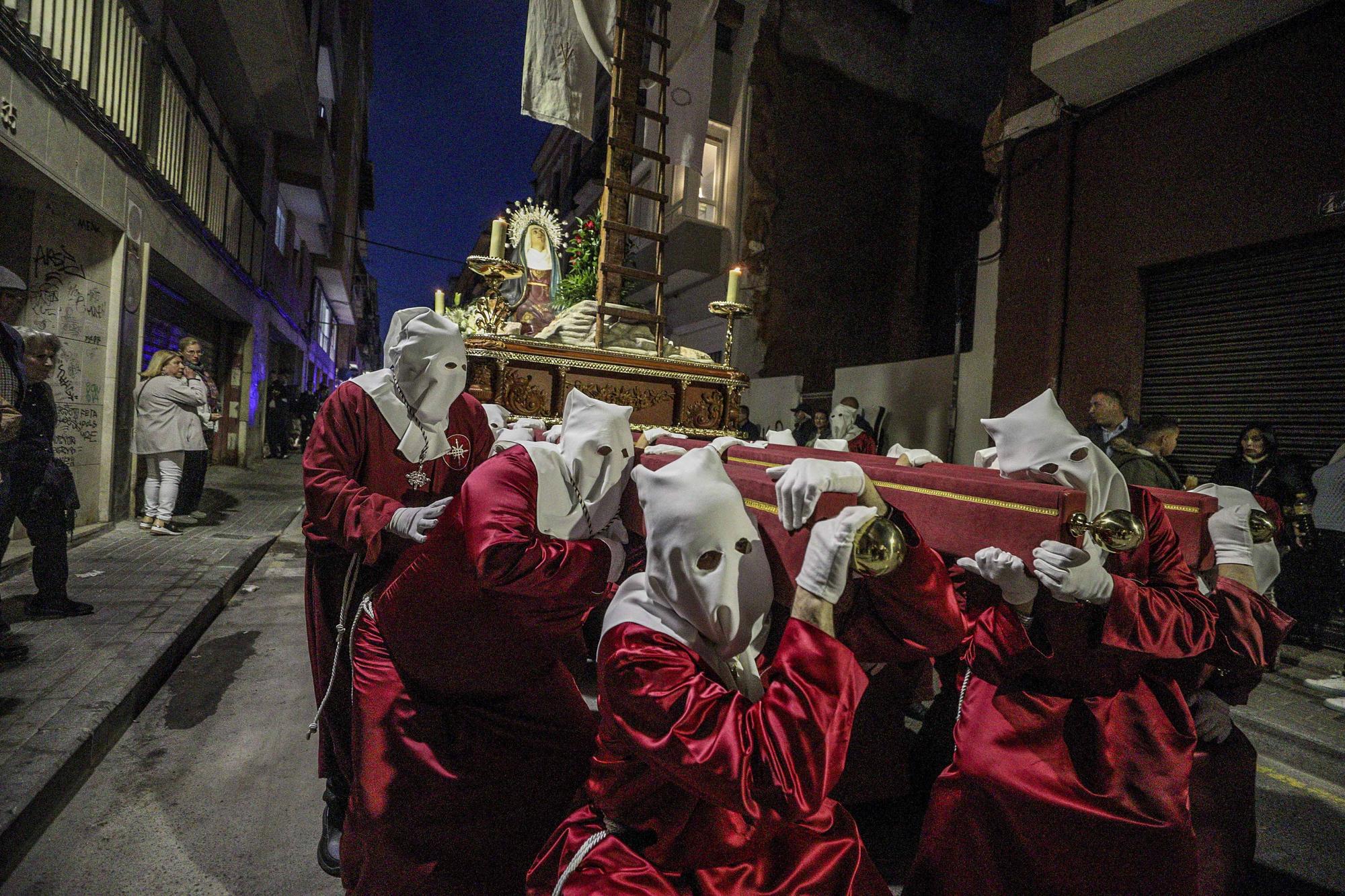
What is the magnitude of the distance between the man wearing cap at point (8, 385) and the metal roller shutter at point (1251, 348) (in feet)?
28.2

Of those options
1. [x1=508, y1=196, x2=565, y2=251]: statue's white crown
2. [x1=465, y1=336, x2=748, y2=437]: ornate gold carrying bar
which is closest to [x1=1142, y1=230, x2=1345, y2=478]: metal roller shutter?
[x1=465, y1=336, x2=748, y2=437]: ornate gold carrying bar

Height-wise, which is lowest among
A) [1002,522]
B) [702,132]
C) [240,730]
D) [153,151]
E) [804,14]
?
[240,730]

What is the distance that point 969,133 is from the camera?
46.9 ft

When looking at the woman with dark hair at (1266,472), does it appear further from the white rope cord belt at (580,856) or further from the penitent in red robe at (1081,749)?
the white rope cord belt at (580,856)

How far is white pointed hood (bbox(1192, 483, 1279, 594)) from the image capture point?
238 cm

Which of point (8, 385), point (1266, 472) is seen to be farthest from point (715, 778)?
point (1266, 472)

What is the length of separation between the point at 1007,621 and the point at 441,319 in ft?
7.02

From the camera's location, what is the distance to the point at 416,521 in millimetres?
2092

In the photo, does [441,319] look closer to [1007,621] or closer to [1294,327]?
[1007,621]

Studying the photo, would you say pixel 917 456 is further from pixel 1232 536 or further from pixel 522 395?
pixel 522 395

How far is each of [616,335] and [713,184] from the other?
30.1 ft

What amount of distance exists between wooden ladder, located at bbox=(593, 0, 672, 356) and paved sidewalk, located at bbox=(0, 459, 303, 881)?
Answer: 10.6 ft

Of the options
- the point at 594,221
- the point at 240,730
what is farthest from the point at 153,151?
the point at 240,730

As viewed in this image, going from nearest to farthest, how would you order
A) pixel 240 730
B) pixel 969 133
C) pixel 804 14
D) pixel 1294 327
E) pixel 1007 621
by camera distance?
pixel 1007 621 < pixel 240 730 < pixel 1294 327 < pixel 804 14 < pixel 969 133
